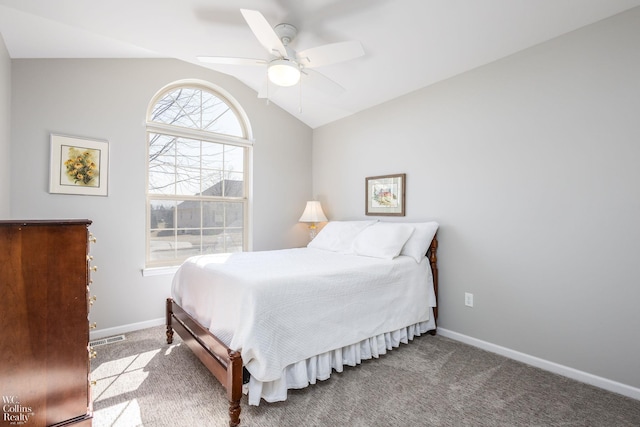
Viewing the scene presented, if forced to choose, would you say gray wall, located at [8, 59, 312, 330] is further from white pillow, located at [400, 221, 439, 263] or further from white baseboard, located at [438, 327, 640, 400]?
white baseboard, located at [438, 327, 640, 400]

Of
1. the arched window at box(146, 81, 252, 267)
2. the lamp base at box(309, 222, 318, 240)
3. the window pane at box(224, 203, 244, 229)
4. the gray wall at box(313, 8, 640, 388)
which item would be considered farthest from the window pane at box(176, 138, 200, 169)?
the gray wall at box(313, 8, 640, 388)

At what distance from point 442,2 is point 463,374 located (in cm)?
260

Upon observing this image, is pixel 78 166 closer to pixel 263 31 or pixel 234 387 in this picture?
pixel 263 31

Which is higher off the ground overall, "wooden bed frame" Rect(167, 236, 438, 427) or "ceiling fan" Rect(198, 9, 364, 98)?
"ceiling fan" Rect(198, 9, 364, 98)

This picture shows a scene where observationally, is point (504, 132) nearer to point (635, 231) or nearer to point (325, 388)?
point (635, 231)

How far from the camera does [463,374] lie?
2.24m

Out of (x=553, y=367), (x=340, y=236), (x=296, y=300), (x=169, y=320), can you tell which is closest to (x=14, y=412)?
(x=296, y=300)

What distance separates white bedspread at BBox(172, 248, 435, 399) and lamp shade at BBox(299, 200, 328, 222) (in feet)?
3.93

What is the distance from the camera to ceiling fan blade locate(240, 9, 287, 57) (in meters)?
1.75

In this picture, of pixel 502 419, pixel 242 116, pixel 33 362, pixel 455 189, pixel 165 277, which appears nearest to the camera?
pixel 33 362

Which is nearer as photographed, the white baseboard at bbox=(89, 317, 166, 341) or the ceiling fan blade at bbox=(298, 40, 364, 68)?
the ceiling fan blade at bbox=(298, 40, 364, 68)

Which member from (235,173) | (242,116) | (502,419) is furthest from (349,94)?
(502,419)

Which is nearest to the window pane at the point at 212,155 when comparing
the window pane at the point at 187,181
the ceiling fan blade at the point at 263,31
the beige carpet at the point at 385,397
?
the window pane at the point at 187,181

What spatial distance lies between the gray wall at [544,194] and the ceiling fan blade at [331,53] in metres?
1.37
